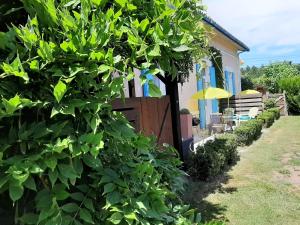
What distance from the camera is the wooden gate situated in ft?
18.6

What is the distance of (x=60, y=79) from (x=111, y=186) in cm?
53

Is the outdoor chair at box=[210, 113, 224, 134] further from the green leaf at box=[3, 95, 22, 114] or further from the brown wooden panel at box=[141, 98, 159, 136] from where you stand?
the green leaf at box=[3, 95, 22, 114]

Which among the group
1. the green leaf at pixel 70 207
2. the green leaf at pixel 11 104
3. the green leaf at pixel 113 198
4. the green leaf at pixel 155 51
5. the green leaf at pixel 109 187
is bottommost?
the green leaf at pixel 70 207

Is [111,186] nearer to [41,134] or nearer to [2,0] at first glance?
[41,134]

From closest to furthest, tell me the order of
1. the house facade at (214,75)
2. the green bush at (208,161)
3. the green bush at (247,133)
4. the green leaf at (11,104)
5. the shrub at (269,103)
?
the green leaf at (11,104)
the green bush at (208,161)
the green bush at (247,133)
the house facade at (214,75)
the shrub at (269,103)

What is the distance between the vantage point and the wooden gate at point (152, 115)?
5.68m

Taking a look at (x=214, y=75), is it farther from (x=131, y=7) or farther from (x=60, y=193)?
(x=60, y=193)

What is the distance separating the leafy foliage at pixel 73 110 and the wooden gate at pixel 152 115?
133 inches

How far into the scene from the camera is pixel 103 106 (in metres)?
1.69

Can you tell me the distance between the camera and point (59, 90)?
1534mm

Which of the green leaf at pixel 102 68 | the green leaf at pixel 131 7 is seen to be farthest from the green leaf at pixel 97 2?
the green leaf at pixel 102 68

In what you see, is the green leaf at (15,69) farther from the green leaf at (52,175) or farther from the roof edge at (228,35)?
the roof edge at (228,35)

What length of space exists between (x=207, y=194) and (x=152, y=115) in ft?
5.81

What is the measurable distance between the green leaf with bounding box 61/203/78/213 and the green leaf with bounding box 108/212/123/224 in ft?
0.52
